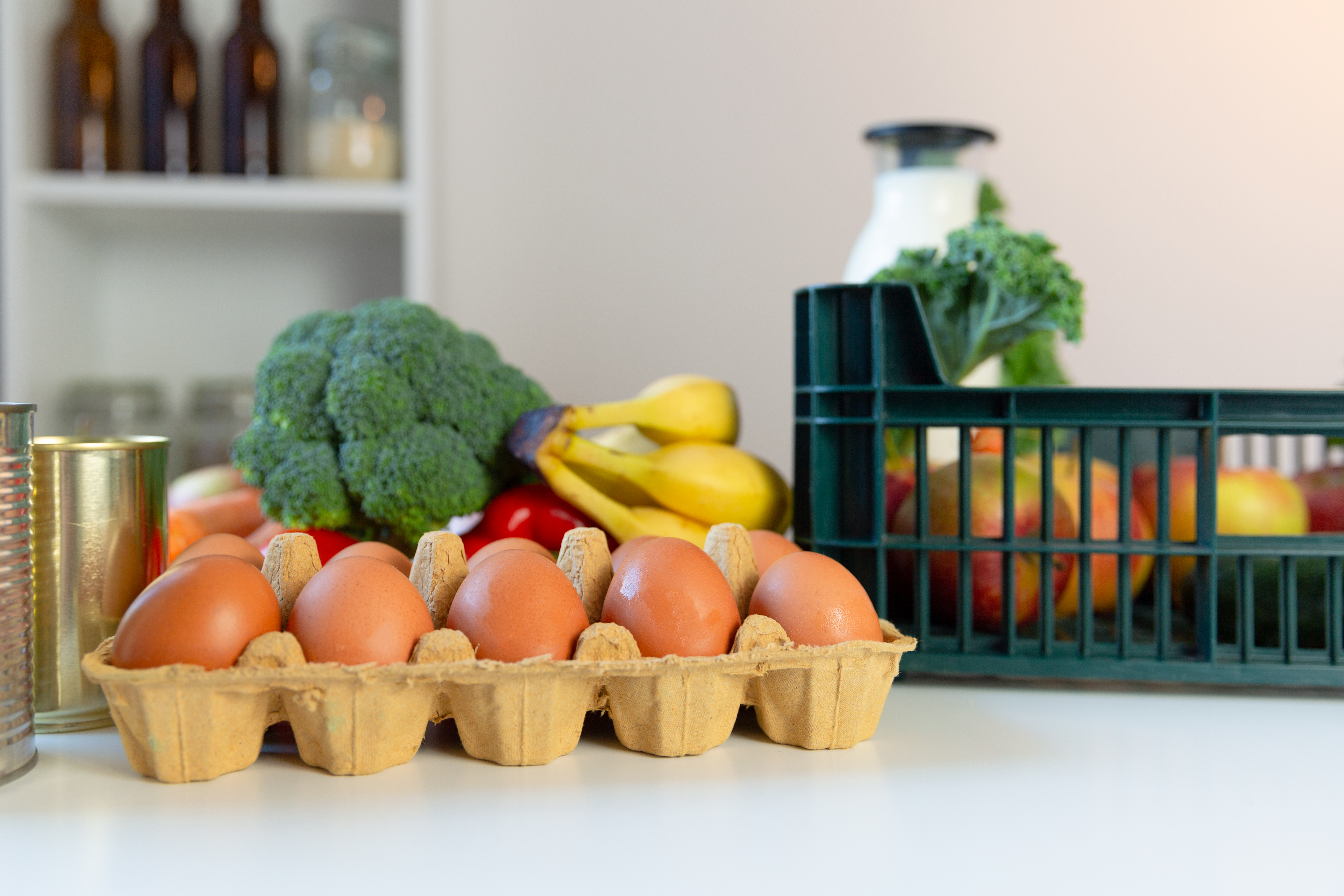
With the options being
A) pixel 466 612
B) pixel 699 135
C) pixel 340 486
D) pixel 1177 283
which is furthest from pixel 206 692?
pixel 1177 283

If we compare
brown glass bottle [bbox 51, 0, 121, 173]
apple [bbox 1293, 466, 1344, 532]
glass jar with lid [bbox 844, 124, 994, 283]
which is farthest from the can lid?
brown glass bottle [bbox 51, 0, 121, 173]

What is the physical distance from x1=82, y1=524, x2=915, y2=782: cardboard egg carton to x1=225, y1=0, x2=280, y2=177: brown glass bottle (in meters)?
1.02

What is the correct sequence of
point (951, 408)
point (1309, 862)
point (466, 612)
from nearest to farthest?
point (1309, 862)
point (466, 612)
point (951, 408)

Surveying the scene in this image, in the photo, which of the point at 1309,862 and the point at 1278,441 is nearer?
the point at 1309,862

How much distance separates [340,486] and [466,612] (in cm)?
28

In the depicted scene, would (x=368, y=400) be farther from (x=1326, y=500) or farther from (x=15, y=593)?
(x=1326, y=500)

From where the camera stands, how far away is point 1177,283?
57.7 inches

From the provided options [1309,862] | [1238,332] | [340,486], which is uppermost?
[1238,332]

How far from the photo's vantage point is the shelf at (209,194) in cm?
128

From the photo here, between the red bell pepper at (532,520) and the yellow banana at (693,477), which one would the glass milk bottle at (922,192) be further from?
the red bell pepper at (532,520)

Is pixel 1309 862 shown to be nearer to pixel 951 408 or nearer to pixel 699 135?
pixel 951 408

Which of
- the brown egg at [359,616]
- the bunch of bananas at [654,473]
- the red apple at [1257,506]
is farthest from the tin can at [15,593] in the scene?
the red apple at [1257,506]

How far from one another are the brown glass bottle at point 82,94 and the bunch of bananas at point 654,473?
94 cm

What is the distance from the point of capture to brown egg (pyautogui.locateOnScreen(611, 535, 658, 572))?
1.90ft
